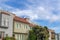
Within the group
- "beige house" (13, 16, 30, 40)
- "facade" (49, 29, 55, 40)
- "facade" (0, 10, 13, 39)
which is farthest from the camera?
"facade" (49, 29, 55, 40)

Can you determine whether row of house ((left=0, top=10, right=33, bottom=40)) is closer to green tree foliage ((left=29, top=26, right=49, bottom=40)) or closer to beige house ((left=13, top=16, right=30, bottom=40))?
beige house ((left=13, top=16, right=30, bottom=40))

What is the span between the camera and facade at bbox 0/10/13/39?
4880 centimetres

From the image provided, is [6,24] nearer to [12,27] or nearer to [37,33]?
[12,27]

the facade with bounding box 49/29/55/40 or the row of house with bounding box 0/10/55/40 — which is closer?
the row of house with bounding box 0/10/55/40

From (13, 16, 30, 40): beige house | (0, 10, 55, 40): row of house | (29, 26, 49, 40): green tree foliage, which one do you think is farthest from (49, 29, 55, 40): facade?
(13, 16, 30, 40): beige house

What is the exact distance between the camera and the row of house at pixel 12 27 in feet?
161

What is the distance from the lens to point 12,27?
175 ft

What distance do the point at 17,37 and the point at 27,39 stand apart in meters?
6.46

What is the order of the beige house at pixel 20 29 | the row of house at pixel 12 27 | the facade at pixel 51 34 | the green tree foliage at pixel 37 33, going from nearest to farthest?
1. the row of house at pixel 12 27
2. the beige house at pixel 20 29
3. the green tree foliage at pixel 37 33
4. the facade at pixel 51 34

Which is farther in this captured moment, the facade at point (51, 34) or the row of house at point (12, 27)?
the facade at point (51, 34)

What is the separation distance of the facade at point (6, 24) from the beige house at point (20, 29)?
244 cm

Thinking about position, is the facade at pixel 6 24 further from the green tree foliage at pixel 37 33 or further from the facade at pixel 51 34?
the facade at pixel 51 34

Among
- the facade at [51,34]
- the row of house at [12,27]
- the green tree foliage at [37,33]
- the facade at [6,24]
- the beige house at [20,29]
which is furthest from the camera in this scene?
the facade at [51,34]

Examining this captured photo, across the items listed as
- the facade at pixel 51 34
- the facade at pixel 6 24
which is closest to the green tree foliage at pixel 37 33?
the facade at pixel 6 24
